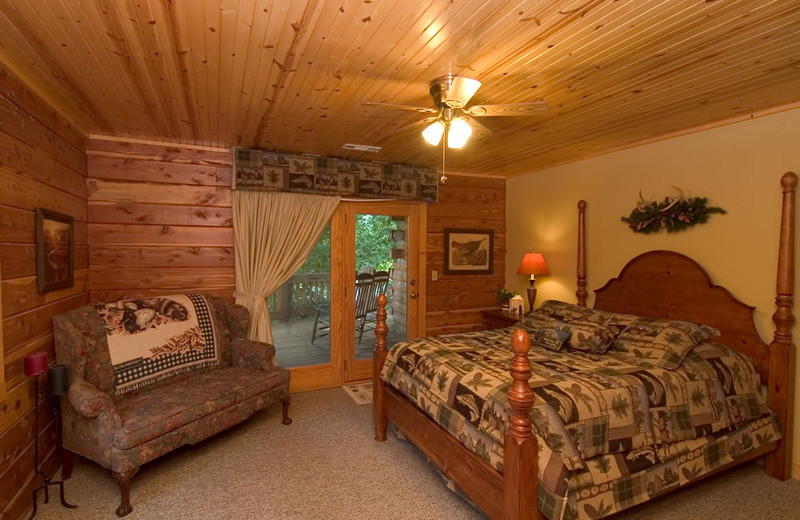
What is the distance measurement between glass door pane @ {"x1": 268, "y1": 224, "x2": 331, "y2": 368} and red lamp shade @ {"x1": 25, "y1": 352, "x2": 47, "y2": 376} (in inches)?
79.7

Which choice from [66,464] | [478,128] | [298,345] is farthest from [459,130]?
[66,464]

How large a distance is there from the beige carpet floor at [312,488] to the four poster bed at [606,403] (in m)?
0.23

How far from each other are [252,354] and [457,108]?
8.46 feet

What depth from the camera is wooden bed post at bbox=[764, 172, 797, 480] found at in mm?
2590

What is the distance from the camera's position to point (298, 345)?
433 centimetres

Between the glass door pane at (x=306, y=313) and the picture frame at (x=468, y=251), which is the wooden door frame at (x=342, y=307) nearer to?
the glass door pane at (x=306, y=313)

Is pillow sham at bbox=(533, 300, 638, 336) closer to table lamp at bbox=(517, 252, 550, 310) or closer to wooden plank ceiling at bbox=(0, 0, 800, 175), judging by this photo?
table lamp at bbox=(517, 252, 550, 310)

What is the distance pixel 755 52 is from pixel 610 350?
1988 mm

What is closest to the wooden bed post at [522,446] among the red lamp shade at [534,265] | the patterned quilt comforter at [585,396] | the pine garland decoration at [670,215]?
the patterned quilt comforter at [585,396]

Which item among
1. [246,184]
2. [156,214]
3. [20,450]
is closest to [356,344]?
[246,184]

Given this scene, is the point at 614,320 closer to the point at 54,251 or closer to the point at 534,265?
the point at 534,265

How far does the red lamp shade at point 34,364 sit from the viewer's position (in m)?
2.21

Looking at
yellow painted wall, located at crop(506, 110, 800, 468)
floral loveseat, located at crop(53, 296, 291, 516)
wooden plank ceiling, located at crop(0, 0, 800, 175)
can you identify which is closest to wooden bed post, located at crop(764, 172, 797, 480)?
yellow painted wall, located at crop(506, 110, 800, 468)

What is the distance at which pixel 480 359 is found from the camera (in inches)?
106
